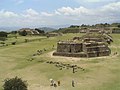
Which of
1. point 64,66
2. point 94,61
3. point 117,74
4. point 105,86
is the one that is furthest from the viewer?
point 94,61

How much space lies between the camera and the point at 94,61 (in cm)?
5119

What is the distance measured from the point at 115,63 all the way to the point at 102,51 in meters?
9.68

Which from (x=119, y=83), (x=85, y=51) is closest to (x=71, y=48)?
(x=85, y=51)

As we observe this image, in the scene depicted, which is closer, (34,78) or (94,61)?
(34,78)

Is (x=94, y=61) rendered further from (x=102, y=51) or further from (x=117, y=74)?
(x=117, y=74)

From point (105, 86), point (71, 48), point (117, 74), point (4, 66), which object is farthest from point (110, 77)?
point (71, 48)

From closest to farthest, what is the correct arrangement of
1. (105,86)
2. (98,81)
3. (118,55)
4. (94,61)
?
1. (105,86)
2. (98,81)
3. (94,61)
4. (118,55)

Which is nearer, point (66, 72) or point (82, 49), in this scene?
point (66, 72)

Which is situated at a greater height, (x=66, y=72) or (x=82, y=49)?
(x=82, y=49)

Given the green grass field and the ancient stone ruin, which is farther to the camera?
the ancient stone ruin

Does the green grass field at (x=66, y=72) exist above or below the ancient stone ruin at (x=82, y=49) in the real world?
below

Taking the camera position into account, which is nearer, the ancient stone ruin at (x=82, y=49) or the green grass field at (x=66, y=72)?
the green grass field at (x=66, y=72)

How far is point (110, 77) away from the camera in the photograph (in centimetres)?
3825

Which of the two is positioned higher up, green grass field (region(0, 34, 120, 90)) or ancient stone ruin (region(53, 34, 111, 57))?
ancient stone ruin (region(53, 34, 111, 57))
